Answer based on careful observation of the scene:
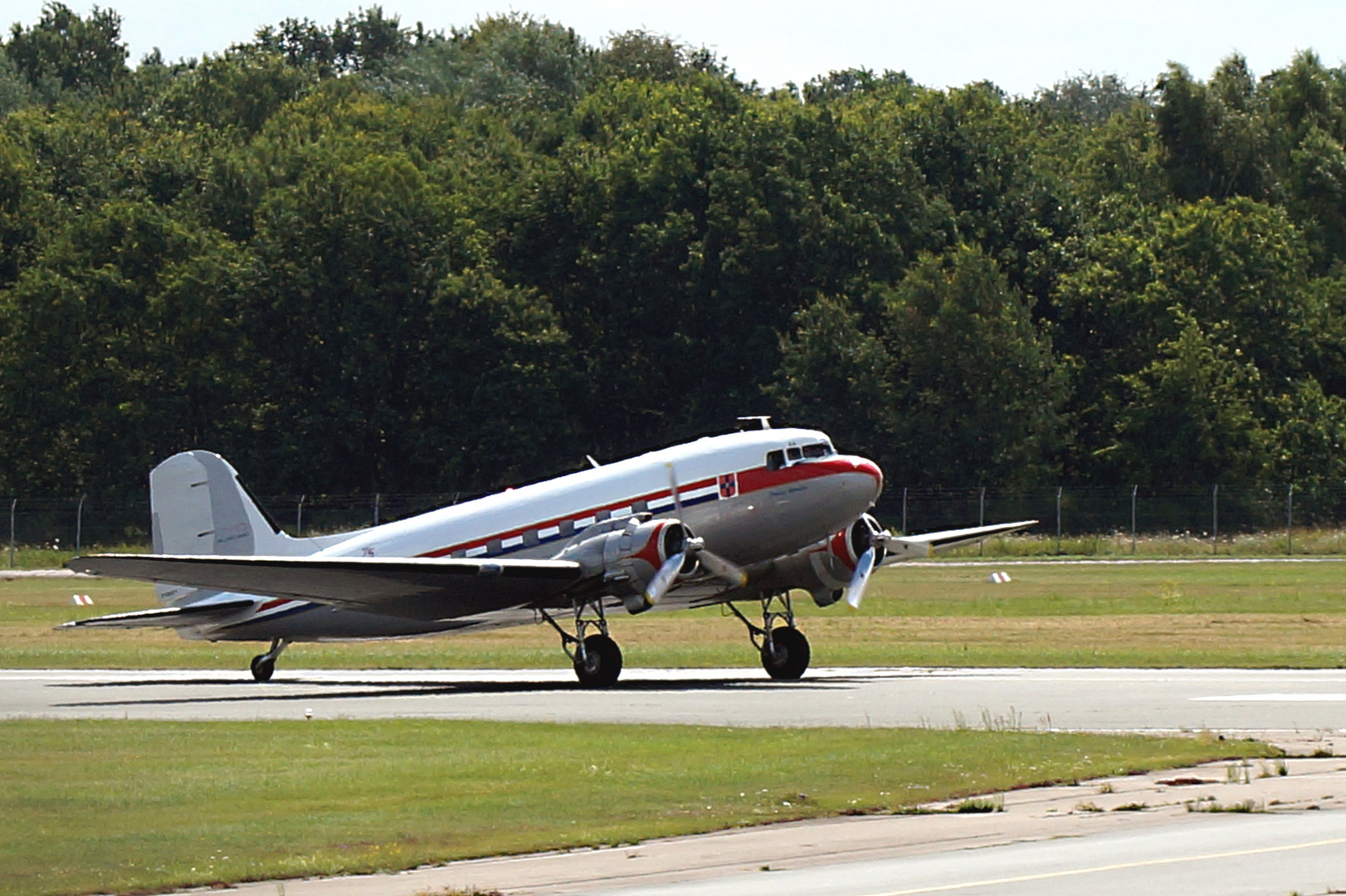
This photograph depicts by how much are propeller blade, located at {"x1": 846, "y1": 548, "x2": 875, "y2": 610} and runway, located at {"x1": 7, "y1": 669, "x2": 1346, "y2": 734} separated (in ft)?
4.49

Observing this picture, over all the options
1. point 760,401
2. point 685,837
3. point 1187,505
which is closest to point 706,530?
point 685,837

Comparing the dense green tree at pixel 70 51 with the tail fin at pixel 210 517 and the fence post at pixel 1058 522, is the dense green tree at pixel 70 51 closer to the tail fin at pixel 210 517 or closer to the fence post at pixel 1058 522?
the fence post at pixel 1058 522

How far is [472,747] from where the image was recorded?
2309 centimetres

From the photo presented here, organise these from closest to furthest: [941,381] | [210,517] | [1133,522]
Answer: [210,517] < [1133,522] < [941,381]

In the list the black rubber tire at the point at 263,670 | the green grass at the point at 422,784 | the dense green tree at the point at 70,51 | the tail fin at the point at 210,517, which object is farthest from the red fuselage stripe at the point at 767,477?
the dense green tree at the point at 70,51

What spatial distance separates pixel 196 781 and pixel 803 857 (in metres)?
7.35

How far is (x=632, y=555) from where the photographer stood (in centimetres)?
3200

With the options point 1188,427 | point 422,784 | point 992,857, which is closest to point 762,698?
point 422,784

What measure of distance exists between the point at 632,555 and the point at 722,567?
166 centimetres

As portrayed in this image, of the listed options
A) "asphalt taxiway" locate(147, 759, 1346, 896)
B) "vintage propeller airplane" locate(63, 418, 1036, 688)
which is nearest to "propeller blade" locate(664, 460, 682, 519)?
"vintage propeller airplane" locate(63, 418, 1036, 688)

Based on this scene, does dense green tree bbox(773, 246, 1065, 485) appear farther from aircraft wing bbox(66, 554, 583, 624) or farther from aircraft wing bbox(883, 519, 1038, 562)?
aircraft wing bbox(66, 554, 583, 624)

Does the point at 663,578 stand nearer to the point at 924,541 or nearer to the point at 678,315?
the point at 924,541

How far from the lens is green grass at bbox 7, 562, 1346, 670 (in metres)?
40.0

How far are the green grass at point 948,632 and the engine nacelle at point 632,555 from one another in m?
7.06
